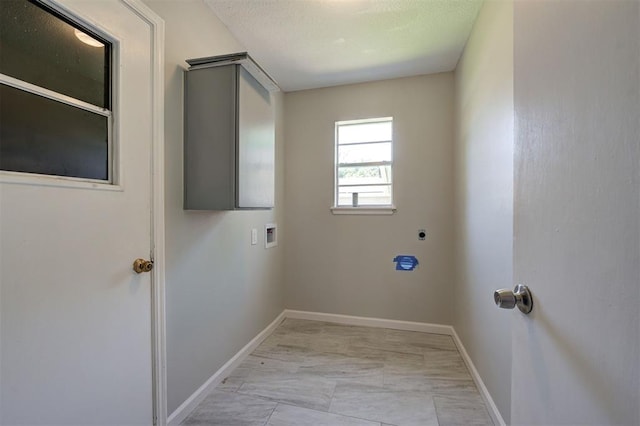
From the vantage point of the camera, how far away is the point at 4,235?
32.1 inches

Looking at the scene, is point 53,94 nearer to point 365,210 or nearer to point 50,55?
Answer: point 50,55

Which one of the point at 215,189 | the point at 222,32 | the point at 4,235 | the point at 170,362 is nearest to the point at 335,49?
the point at 222,32

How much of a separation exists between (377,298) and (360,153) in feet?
5.17

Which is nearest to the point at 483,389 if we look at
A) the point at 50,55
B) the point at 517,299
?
the point at 517,299

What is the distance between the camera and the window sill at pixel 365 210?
9.20 ft

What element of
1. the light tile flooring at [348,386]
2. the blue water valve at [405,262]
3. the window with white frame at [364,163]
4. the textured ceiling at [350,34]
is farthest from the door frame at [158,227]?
the blue water valve at [405,262]

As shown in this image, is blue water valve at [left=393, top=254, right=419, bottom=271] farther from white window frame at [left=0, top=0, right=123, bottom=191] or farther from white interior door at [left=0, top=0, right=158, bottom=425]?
white window frame at [left=0, top=0, right=123, bottom=191]

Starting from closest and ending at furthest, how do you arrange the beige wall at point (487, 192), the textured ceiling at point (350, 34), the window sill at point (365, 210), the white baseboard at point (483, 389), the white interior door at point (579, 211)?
the white interior door at point (579, 211) < the beige wall at point (487, 192) < the white baseboard at point (483, 389) < the textured ceiling at point (350, 34) < the window sill at point (365, 210)

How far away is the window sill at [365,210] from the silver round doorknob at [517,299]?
2108 mm

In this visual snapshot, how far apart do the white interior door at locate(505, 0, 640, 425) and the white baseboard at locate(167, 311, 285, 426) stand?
5.50 ft

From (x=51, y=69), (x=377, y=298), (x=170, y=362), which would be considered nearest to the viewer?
(x=51, y=69)

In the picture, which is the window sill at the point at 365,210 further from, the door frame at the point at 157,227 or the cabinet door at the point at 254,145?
the door frame at the point at 157,227

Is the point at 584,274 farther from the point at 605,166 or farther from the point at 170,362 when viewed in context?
the point at 170,362

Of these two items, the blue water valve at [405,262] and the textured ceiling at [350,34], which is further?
the blue water valve at [405,262]
